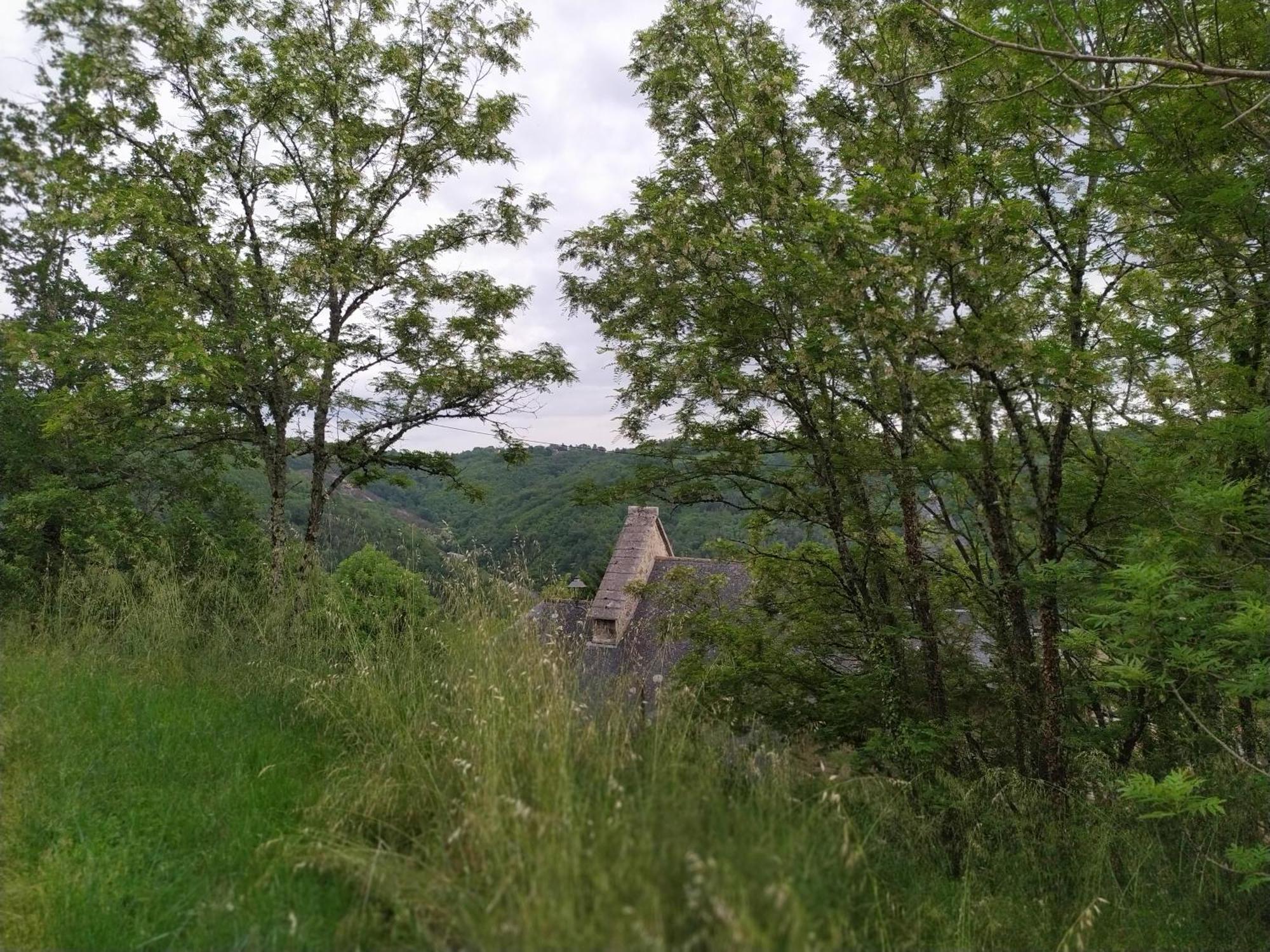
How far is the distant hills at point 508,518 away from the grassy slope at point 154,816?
209 cm

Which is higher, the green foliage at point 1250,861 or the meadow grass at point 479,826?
the meadow grass at point 479,826

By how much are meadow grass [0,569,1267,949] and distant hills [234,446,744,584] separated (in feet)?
4.79

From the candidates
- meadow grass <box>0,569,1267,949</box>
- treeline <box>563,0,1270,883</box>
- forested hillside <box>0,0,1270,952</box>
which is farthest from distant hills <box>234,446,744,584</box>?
treeline <box>563,0,1270,883</box>

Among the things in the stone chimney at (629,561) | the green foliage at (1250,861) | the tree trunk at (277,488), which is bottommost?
the stone chimney at (629,561)

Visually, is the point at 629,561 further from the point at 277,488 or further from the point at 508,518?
the point at 508,518

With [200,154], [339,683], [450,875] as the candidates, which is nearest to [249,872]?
[450,875]

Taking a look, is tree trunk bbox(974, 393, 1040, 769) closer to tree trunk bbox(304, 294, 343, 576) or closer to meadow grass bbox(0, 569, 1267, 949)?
meadow grass bbox(0, 569, 1267, 949)

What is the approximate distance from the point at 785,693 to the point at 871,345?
4000 millimetres

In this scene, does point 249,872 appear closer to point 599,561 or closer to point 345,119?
point 345,119

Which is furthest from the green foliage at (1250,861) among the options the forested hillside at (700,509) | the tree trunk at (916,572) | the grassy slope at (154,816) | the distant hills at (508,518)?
the distant hills at (508,518)

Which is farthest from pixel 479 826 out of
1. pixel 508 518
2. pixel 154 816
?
pixel 508 518

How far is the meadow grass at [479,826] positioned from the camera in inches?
81.4

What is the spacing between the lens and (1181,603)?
10.8ft

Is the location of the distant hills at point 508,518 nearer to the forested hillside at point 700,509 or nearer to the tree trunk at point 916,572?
the forested hillside at point 700,509
